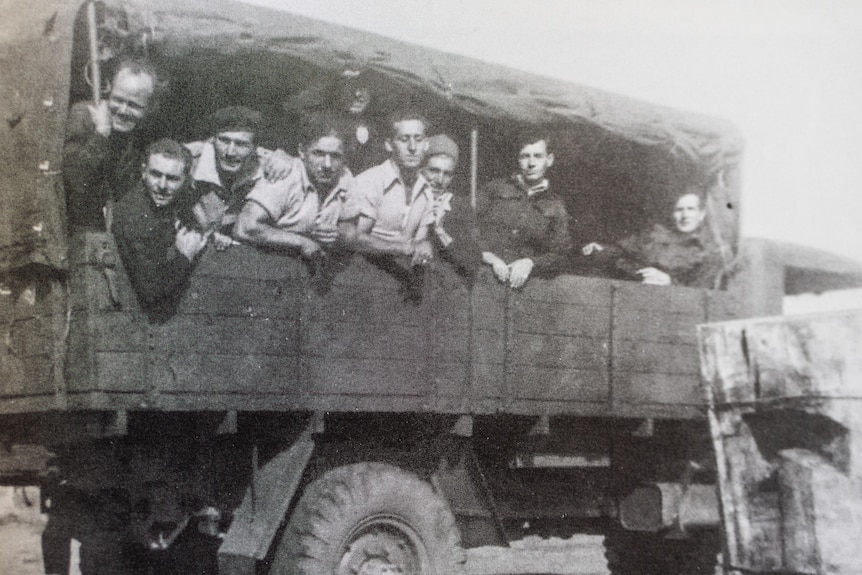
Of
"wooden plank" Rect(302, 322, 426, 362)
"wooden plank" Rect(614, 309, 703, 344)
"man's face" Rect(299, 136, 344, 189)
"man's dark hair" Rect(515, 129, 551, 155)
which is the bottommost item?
"wooden plank" Rect(302, 322, 426, 362)

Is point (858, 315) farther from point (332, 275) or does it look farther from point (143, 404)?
point (143, 404)

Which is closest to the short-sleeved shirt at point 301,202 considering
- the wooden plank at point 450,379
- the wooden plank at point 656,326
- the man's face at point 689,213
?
the wooden plank at point 450,379

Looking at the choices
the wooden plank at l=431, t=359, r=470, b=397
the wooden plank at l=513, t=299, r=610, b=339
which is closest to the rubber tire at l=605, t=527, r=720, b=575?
the wooden plank at l=513, t=299, r=610, b=339

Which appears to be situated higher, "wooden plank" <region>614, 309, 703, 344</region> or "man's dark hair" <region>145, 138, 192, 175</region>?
"man's dark hair" <region>145, 138, 192, 175</region>

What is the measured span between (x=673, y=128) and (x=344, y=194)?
9.94 ft

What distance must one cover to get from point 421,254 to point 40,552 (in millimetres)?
3688

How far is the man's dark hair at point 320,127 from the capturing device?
19.4 feet

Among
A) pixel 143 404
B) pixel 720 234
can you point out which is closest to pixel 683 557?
pixel 720 234

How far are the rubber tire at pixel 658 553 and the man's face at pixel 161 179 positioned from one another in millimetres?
4496

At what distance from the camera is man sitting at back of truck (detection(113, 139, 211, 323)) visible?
5105 mm

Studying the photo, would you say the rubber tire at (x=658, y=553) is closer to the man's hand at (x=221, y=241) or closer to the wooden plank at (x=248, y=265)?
the wooden plank at (x=248, y=265)

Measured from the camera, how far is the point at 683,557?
316 inches

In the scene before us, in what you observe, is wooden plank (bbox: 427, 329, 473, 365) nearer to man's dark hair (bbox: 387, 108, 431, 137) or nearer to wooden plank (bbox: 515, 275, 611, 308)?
wooden plank (bbox: 515, 275, 611, 308)

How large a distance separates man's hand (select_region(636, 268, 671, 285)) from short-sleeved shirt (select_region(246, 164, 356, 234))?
297 cm
